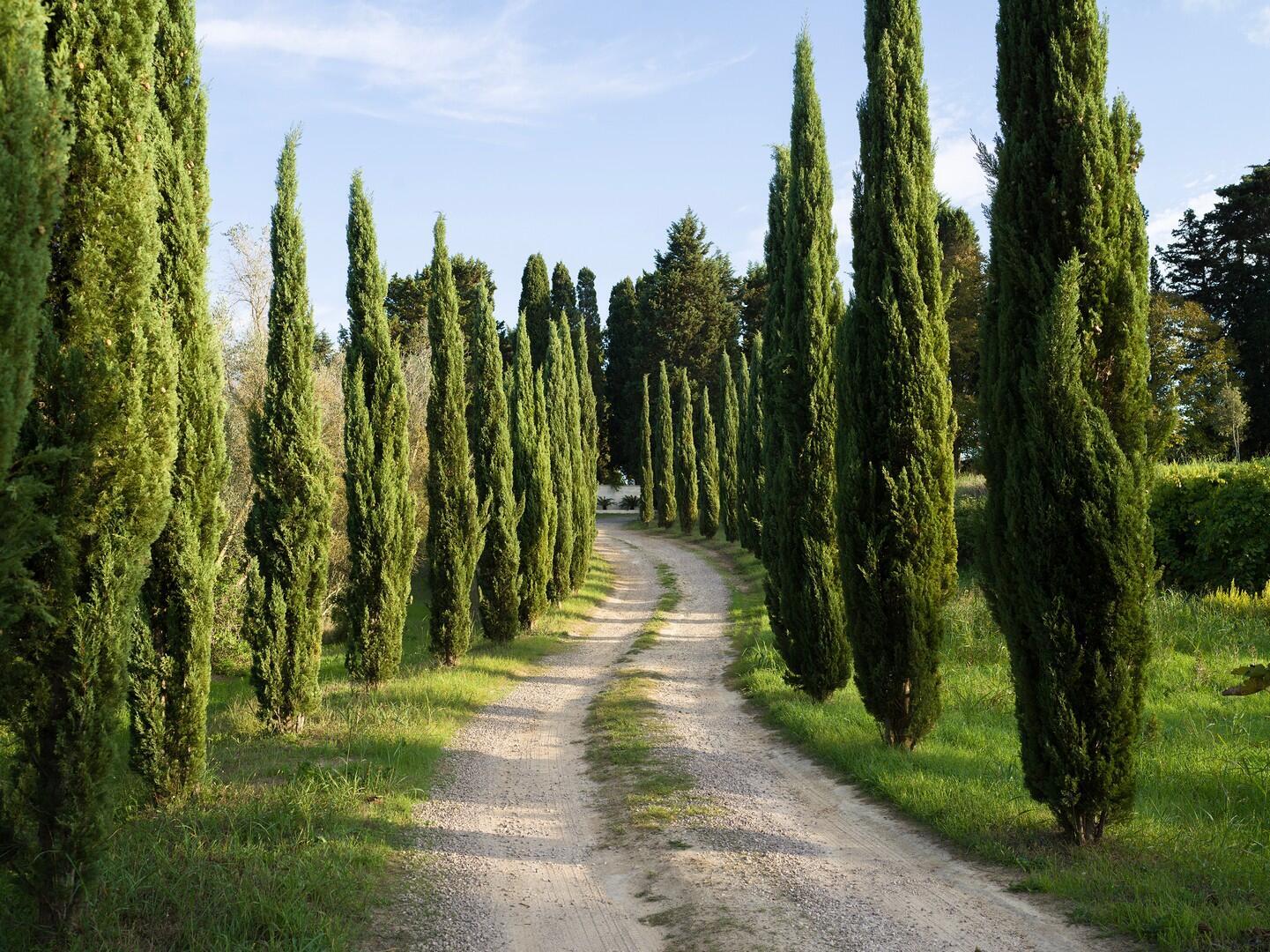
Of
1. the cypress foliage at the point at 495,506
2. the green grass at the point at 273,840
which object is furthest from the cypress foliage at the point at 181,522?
→ the cypress foliage at the point at 495,506

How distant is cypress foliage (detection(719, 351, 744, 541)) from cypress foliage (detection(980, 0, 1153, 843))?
26.5 meters

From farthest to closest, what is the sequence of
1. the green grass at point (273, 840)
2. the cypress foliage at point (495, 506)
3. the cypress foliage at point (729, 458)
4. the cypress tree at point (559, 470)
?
the cypress foliage at point (729, 458) < the cypress tree at point (559, 470) < the cypress foliage at point (495, 506) < the green grass at point (273, 840)

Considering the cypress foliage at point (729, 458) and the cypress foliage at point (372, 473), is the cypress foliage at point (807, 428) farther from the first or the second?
the cypress foliage at point (729, 458)

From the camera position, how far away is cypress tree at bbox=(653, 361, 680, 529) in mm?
40750

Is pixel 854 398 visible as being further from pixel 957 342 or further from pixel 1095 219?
pixel 957 342

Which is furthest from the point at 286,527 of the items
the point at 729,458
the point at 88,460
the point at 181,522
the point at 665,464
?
the point at 665,464

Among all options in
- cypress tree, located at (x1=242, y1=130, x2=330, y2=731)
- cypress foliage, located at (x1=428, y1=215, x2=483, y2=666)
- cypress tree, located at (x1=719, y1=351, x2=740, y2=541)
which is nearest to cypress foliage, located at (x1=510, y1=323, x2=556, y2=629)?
cypress foliage, located at (x1=428, y1=215, x2=483, y2=666)

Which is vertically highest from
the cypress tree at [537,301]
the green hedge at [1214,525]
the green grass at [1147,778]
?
the cypress tree at [537,301]

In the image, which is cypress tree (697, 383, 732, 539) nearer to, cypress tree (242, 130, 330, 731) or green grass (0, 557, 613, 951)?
green grass (0, 557, 613, 951)

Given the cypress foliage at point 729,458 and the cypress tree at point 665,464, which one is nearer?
the cypress foliage at point 729,458

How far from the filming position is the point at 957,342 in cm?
3072

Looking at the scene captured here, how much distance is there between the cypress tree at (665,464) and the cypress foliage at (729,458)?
311 centimetres

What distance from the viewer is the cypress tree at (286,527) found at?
9438 mm

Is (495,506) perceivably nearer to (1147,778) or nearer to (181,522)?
(181,522)
